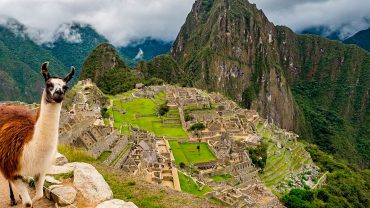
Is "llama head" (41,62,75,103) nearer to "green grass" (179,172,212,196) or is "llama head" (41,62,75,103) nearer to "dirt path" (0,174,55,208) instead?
"dirt path" (0,174,55,208)

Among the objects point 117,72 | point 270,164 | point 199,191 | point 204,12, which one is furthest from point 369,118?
point 199,191

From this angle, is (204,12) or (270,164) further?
(204,12)

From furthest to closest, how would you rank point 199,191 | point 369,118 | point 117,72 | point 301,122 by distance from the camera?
1. point 369,118
2. point 301,122
3. point 117,72
4. point 199,191

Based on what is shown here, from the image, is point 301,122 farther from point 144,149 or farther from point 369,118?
point 144,149

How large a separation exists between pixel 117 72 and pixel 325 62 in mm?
130703

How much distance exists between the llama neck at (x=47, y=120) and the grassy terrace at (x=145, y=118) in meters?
24.3

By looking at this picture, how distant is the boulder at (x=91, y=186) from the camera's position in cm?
572

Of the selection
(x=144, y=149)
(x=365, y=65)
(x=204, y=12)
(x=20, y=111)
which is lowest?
(x=144, y=149)

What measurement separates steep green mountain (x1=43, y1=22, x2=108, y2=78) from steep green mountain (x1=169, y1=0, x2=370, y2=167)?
20.5 meters

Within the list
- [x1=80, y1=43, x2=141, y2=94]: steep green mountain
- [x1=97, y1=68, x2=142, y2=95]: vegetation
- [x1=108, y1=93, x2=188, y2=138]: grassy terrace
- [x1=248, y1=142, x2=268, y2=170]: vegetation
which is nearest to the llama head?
[x1=108, y1=93, x2=188, y2=138]: grassy terrace

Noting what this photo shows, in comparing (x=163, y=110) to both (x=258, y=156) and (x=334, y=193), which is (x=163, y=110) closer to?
(x=258, y=156)

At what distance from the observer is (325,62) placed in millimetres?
179375

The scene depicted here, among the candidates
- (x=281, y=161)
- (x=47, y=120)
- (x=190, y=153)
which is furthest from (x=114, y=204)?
(x=281, y=161)

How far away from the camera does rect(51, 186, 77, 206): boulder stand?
539 cm
